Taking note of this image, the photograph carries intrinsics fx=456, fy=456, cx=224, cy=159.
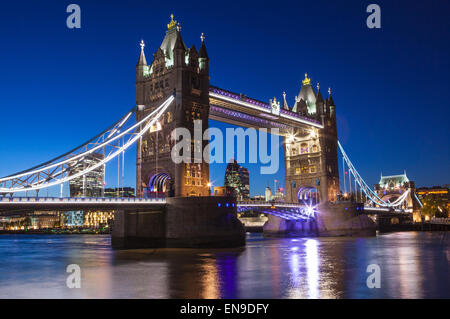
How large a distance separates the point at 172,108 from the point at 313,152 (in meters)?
34.4

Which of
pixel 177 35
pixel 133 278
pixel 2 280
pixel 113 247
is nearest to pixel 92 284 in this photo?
pixel 133 278

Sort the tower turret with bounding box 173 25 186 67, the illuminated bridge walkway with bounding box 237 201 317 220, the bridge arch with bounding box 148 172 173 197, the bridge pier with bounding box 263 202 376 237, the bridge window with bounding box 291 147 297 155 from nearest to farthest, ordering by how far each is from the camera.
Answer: the tower turret with bounding box 173 25 186 67
the bridge arch with bounding box 148 172 173 197
the illuminated bridge walkway with bounding box 237 201 317 220
the bridge pier with bounding box 263 202 376 237
the bridge window with bounding box 291 147 297 155

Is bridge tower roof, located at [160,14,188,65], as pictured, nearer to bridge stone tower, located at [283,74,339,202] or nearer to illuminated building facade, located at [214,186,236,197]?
illuminated building facade, located at [214,186,236,197]

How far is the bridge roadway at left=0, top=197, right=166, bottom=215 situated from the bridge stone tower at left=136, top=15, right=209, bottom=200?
4.16 m

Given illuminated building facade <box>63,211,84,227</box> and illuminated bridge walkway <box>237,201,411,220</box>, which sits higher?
illuminated bridge walkway <box>237,201,411,220</box>

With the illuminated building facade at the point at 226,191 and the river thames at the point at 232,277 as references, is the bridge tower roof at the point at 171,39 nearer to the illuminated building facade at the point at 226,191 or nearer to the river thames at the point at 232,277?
the illuminated building facade at the point at 226,191

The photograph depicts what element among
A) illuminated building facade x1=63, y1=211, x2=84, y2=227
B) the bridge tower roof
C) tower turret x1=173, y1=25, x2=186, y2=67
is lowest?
illuminated building facade x1=63, y1=211, x2=84, y2=227

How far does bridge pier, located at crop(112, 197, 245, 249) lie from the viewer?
42.0 meters

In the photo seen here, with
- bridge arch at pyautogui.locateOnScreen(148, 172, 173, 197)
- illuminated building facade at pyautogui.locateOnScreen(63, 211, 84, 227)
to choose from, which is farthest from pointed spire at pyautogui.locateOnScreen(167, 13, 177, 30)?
illuminated building facade at pyautogui.locateOnScreen(63, 211, 84, 227)

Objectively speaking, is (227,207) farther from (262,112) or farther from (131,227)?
(262,112)

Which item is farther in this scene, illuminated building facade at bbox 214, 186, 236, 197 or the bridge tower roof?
the bridge tower roof

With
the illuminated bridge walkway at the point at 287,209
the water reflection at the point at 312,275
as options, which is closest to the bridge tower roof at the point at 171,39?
the illuminated bridge walkway at the point at 287,209

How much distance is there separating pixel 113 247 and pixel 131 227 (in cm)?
331
